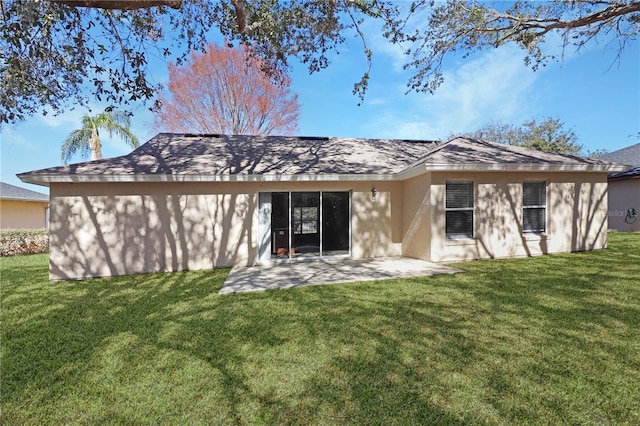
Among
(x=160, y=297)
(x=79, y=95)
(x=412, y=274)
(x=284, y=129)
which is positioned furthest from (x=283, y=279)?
(x=284, y=129)

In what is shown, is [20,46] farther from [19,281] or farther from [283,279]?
[283,279]

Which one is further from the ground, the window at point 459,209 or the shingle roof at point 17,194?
the shingle roof at point 17,194

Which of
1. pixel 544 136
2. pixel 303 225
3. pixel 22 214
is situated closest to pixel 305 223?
pixel 303 225

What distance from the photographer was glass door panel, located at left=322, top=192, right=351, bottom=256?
31.9 ft

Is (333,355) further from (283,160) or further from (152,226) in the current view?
(283,160)

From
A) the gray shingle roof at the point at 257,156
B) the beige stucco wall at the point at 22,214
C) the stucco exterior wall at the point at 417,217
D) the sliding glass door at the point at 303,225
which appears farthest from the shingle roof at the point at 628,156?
the beige stucco wall at the point at 22,214

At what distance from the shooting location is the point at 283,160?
31.2 ft

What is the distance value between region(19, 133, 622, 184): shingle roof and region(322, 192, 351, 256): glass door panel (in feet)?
3.94

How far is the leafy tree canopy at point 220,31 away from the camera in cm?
603

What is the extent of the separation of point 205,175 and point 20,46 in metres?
4.12

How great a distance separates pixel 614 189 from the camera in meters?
14.8

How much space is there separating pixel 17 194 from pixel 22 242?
6573mm

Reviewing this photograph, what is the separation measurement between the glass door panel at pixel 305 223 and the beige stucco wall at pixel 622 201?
599 inches

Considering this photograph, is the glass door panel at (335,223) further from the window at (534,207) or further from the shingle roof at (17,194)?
the shingle roof at (17,194)
